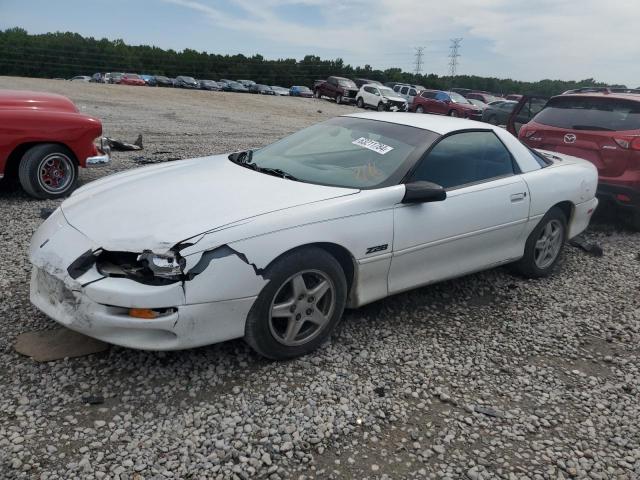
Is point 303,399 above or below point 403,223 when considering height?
below

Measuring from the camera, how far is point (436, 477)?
2.35m

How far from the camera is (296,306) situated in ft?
9.80

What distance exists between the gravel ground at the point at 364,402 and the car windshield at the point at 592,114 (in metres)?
2.71

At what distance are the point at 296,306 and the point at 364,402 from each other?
632mm

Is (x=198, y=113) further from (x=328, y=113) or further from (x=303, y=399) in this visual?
(x=303, y=399)

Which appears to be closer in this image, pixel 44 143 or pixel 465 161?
pixel 465 161

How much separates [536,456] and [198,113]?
57.7 feet

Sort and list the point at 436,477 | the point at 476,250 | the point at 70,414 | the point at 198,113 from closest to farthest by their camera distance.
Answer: the point at 436,477 → the point at 70,414 → the point at 476,250 → the point at 198,113

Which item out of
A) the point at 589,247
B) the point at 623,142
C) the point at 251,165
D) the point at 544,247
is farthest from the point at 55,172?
the point at 623,142

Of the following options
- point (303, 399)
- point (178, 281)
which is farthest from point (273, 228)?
point (303, 399)

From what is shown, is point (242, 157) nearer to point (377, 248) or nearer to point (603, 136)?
point (377, 248)

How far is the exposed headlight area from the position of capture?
2615 millimetres

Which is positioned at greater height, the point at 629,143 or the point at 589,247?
the point at 629,143

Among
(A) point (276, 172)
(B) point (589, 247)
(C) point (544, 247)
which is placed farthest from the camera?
(B) point (589, 247)
